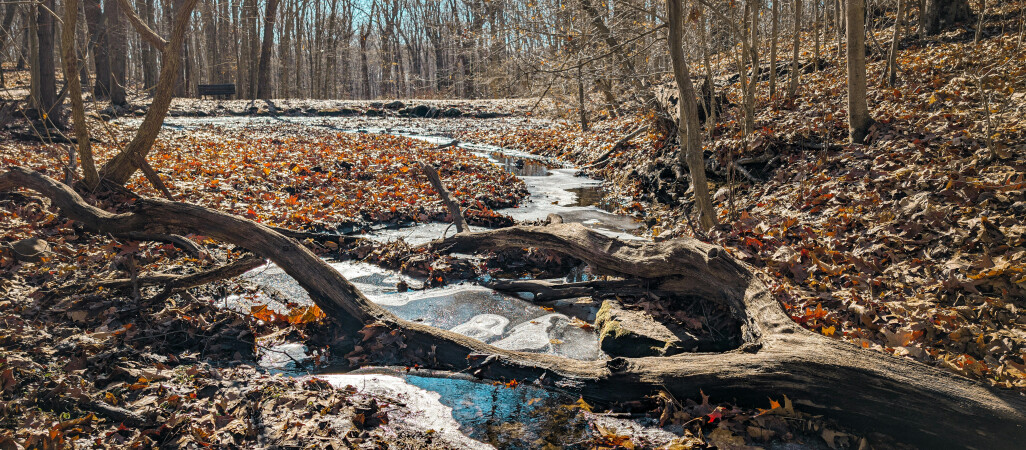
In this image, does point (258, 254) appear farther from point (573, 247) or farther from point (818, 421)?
point (818, 421)

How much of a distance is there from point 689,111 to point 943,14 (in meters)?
9.01

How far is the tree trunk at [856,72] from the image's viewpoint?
6.86 metres

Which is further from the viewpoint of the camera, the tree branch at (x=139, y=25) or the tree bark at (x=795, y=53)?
the tree bark at (x=795, y=53)

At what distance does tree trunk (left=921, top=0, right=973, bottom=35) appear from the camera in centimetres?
1082

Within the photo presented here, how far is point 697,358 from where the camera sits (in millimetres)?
3639

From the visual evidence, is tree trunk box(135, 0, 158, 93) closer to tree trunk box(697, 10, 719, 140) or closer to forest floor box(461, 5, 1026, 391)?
forest floor box(461, 5, 1026, 391)

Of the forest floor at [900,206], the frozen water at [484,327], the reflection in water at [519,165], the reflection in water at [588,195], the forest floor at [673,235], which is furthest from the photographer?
the reflection in water at [519,165]

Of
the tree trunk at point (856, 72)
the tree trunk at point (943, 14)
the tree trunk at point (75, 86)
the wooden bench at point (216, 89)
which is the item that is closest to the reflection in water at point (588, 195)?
the tree trunk at point (856, 72)

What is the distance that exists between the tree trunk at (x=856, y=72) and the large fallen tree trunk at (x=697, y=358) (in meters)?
4.03

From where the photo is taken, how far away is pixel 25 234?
5496 millimetres

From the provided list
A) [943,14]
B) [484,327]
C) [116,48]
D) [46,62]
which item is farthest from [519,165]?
[116,48]

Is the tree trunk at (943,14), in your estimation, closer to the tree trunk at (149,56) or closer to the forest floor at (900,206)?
the forest floor at (900,206)

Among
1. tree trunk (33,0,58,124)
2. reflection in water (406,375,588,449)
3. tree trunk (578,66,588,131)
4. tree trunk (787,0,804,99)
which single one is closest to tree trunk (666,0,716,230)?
reflection in water (406,375,588,449)

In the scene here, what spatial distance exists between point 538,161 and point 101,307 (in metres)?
11.9
